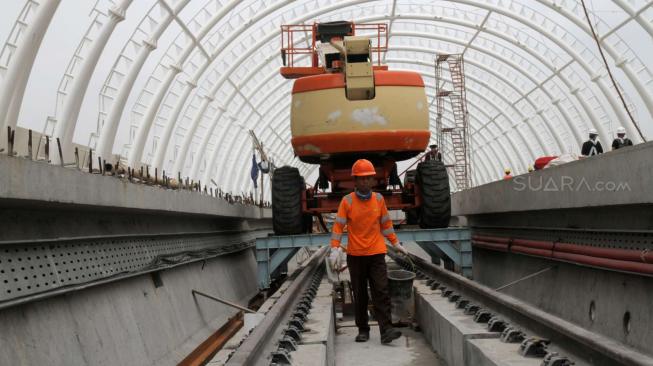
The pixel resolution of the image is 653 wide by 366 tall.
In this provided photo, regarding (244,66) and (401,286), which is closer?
(401,286)

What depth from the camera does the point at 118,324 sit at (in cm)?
587

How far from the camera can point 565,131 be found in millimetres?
41250

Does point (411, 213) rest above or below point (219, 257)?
above

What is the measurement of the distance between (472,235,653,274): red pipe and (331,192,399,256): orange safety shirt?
1971 millimetres

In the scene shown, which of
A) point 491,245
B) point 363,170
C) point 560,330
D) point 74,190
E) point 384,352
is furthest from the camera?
point 491,245

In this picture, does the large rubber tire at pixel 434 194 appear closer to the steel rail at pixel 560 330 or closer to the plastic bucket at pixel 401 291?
the plastic bucket at pixel 401 291

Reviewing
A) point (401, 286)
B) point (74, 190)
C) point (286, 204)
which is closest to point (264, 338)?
point (74, 190)

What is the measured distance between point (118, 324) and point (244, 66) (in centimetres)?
2879

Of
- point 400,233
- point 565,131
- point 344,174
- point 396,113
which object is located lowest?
point 400,233

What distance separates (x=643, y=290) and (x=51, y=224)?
195 inches

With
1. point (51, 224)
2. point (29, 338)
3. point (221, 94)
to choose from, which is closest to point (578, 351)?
point (29, 338)

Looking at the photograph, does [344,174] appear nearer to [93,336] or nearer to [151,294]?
[151,294]

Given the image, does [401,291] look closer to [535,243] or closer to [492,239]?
[535,243]

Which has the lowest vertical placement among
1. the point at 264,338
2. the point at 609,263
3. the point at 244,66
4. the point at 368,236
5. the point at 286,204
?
the point at 264,338
